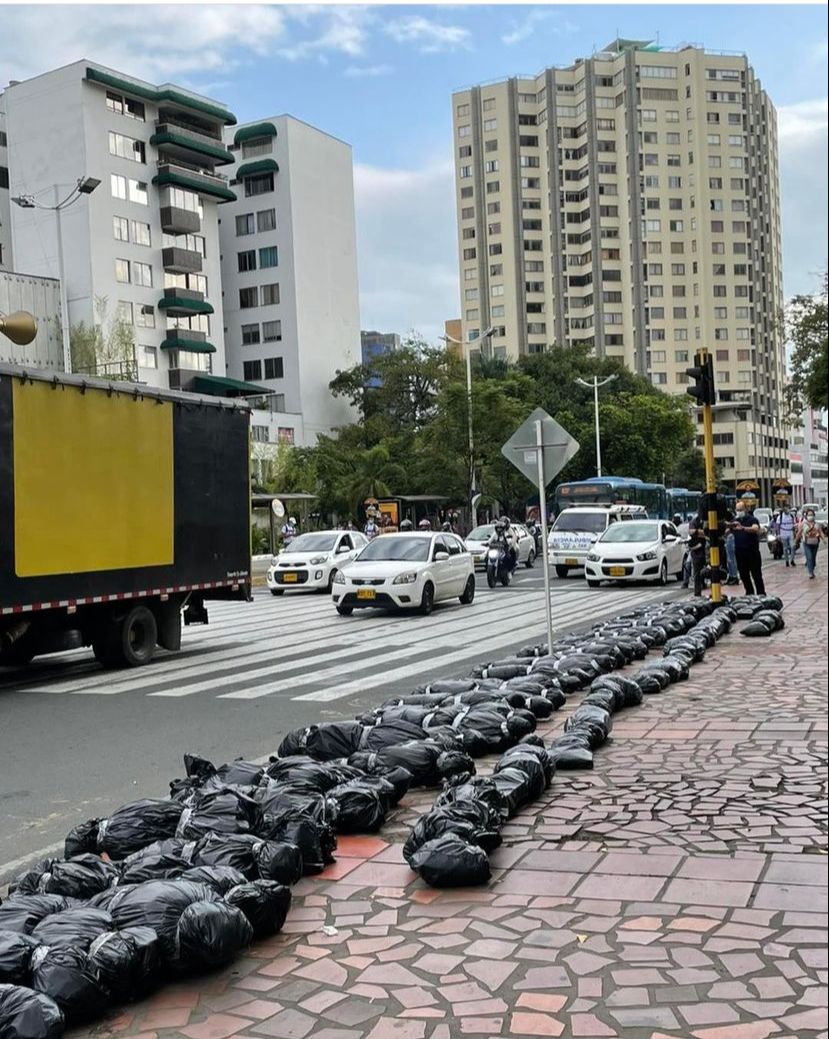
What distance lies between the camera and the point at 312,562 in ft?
85.0

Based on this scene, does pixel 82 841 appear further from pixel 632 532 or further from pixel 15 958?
pixel 632 532

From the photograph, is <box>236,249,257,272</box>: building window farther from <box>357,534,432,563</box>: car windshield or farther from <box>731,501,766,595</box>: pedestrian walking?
<box>731,501,766,595</box>: pedestrian walking

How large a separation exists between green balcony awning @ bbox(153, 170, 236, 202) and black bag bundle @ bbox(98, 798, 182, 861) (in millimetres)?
59568

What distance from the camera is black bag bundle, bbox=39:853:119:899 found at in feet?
15.1

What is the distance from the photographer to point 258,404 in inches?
2778

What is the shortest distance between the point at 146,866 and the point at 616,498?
121 feet

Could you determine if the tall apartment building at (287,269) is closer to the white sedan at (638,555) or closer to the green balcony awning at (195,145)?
the green balcony awning at (195,145)

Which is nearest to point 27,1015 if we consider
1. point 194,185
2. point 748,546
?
point 748,546

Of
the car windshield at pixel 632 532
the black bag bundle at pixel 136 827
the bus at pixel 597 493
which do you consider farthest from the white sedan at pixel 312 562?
the black bag bundle at pixel 136 827

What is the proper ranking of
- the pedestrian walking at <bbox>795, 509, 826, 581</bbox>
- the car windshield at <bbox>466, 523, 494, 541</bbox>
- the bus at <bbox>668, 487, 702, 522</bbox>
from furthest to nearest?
the bus at <bbox>668, 487, 702, 522</bbox>, the car windshield at <bbox>466, 523, 494, 541</bbox>, the pedestrian walking at <bbox>795, 509, 826, 581</bbox>

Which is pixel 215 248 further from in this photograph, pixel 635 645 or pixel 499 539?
pixel 635 645

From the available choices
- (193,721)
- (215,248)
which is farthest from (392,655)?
(215,248)

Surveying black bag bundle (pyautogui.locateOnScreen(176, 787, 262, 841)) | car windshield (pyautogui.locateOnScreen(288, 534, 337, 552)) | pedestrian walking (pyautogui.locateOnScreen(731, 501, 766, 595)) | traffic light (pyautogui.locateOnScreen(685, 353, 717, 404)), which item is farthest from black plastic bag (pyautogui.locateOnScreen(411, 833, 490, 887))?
car windshield (pyautogui.locateOnScreen(288, 534, 337, 552))

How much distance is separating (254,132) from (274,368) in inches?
592
